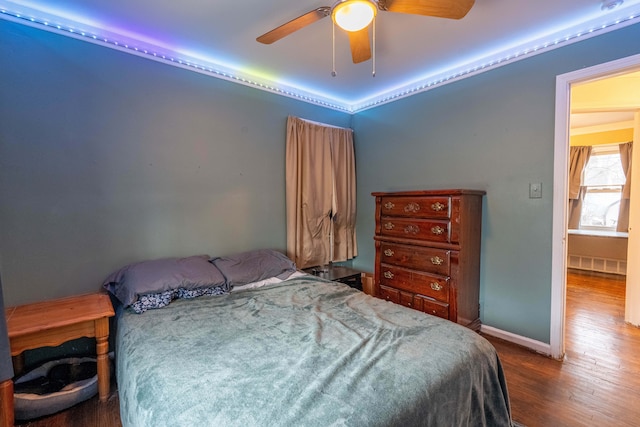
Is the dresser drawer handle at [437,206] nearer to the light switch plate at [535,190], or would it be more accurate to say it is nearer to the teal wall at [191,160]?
the teal wall at [191,160]

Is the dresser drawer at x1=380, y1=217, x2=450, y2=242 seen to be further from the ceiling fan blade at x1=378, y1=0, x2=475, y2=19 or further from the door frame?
the ceiling fan blade at x1=378, y1=0, x2=475, y2=19

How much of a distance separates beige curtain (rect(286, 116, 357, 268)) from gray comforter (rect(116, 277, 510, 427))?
1.40 metres

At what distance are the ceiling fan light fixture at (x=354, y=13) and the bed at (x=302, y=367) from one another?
1.58m

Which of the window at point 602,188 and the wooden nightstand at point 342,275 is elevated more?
the window at point 602,188

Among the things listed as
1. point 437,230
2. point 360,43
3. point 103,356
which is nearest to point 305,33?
point 360,43

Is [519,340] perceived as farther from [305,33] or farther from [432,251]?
[305,33]

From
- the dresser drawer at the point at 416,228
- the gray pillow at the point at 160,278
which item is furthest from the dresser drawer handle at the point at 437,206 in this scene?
the gray pillow at the point at 160,278

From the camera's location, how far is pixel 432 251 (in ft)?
8.20

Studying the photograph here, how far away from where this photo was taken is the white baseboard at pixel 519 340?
7.74 feet

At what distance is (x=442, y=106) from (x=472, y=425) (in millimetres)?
2609

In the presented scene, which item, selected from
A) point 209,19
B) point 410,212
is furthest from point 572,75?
point 209,19

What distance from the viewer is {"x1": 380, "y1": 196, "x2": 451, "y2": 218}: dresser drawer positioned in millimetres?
2404

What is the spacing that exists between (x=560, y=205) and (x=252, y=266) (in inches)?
96.6

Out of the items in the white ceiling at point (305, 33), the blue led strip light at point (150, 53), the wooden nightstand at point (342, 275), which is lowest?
the wooden nightstand at point (342, 275)
